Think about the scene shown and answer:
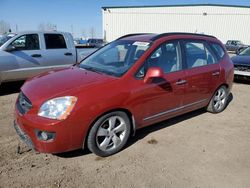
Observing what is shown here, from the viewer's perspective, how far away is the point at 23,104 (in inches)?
131

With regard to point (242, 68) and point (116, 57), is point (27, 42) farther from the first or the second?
point (242, 68)

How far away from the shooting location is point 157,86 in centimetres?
382

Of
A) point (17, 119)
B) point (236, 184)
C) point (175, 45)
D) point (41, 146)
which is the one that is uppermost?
point (175, 45)

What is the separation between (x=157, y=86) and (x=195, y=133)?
1275mm

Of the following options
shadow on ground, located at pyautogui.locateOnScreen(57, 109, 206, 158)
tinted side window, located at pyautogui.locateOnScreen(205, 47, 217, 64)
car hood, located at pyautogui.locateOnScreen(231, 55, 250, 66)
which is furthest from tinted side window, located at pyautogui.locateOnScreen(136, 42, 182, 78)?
car hood, located at pyautogui.locateOnScreen(231, 55, 250, 66)

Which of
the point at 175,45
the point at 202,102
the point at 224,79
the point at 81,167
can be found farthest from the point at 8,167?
the point at 224,79

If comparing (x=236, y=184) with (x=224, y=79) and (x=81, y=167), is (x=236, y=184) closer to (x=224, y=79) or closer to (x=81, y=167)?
(x=81, y=167)

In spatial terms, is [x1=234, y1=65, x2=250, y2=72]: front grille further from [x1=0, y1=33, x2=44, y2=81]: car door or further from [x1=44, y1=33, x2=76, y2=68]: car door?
[x1=0, y1=33, x2=44, y2=81]: car door

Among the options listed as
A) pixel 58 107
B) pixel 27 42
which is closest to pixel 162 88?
pixel 58 107

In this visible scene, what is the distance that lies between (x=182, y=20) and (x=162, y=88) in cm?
3786

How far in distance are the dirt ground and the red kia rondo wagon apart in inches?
11.4

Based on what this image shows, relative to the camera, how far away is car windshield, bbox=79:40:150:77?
3.81 metres

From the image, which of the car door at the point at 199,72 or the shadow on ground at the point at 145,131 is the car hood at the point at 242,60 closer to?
the shadow on ground at the point at 145,131

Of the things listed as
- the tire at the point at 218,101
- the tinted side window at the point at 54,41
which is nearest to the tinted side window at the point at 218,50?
the tire at the point at 218,101
